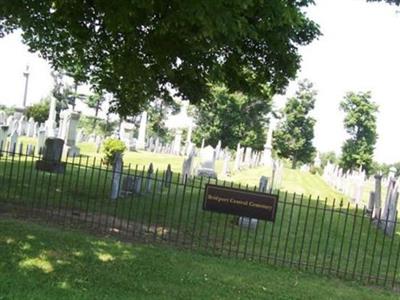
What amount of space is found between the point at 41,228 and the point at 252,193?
362 centimetres

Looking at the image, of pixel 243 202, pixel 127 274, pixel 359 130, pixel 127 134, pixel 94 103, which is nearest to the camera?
pixel 127 274

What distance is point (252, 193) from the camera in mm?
9000

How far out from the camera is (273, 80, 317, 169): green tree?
205ft

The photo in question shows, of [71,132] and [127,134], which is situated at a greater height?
[127,134]

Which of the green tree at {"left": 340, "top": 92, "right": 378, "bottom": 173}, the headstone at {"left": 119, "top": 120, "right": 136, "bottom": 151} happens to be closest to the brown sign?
the headstone at {"left": 119, "top": 120, "right": 136, "bottom": 151}

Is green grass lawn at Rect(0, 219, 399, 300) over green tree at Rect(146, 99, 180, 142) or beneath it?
beneath

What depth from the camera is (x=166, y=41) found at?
1115 centimetres

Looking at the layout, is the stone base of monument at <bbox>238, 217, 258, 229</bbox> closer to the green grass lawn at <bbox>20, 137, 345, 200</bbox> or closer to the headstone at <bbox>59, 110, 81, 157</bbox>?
the green grass lawn at <bbox>20, 137, 345, 200</bbox>

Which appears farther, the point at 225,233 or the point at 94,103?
the point at 94,103

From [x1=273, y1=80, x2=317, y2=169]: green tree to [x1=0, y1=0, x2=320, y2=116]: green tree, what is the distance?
48.5 m

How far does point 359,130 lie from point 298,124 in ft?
23.3

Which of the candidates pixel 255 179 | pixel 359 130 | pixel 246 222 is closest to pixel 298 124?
pixel 359 130

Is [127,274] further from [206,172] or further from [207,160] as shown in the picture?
[207,160]

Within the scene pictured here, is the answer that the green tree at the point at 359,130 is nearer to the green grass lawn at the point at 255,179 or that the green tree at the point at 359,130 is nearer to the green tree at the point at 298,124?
the green tree at the point at 298,124
